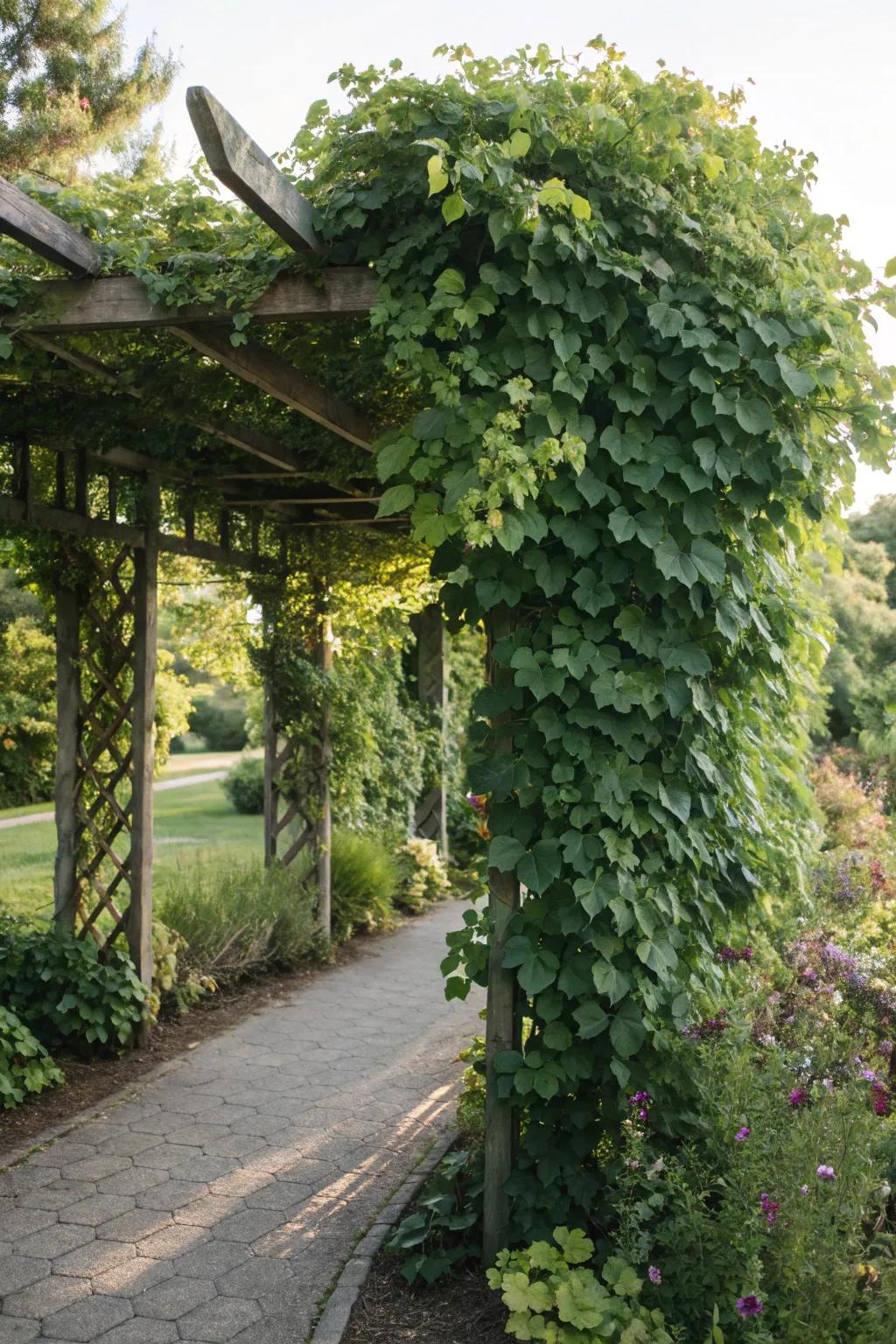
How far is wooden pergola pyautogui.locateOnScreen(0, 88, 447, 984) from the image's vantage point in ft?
12.4

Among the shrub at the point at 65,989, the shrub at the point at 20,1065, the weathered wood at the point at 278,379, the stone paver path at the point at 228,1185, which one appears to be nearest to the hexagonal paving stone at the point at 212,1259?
the stone paver path at the point at 228,1185

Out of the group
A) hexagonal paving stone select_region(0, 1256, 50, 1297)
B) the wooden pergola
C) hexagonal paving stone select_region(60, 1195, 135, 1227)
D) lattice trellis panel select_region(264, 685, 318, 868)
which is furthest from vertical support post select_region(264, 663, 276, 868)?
hexagonal paving stone select_region(0, 1256, 50, 1297)

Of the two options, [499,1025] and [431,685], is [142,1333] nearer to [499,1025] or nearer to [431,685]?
[499,1025]

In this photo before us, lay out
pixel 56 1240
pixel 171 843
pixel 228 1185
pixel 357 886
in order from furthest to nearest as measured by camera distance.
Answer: pixel 171 843 → pixel 357 886 → pixel 228 1185 → pixel 56 1240

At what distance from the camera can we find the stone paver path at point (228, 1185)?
3559 millimetres

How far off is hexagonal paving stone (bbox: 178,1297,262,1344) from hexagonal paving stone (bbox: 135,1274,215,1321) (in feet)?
0.11

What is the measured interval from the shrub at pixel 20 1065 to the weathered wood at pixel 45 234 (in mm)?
3375

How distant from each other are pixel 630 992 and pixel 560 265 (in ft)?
6.96

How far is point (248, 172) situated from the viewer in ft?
9.59

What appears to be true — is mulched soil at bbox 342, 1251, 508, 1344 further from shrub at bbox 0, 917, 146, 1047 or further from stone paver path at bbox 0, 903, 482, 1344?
shrub at bbox 0, 917, 146, 1047

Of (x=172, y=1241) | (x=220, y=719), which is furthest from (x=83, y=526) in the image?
(x=220, y=719)

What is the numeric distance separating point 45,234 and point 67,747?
10.9 ft

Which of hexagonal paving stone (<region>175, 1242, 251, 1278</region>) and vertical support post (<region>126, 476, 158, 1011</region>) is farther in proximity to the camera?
vertical support post (<region>126, 476, 158, 1011</region>)

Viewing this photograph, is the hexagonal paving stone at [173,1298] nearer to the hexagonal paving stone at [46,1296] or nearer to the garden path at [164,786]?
the hexagonal paving stone at [46,1296]
